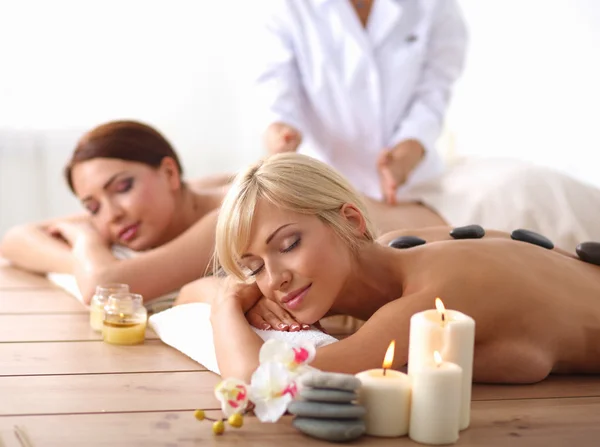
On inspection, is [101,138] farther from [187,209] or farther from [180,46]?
[180,46]

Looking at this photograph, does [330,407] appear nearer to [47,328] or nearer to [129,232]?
[47,328]

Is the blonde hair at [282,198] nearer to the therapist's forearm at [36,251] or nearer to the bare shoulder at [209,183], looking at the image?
the therapist's forearm at [36,251]

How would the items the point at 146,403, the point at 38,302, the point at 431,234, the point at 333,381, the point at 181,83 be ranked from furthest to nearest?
the point at 181,83
the point at 38,302
the point at 431,234
the point at 146,403
the point at 333,381

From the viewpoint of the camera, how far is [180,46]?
4445 mm

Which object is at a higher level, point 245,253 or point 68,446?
point 245,253

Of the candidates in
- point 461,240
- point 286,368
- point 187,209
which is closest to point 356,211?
point 461,240

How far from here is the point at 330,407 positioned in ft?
4.68

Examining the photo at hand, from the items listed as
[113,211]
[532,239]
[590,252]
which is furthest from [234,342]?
[113,211]

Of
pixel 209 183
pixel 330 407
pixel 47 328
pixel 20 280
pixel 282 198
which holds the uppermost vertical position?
pixel 282 198

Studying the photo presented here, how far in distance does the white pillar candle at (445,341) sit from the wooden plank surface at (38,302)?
1.24m

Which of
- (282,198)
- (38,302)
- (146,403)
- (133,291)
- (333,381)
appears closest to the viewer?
(333,381)

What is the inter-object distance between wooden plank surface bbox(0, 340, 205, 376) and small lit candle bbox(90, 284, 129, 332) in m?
0.10

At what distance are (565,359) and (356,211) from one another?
49 cm

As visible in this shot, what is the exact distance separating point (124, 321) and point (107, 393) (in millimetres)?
395
